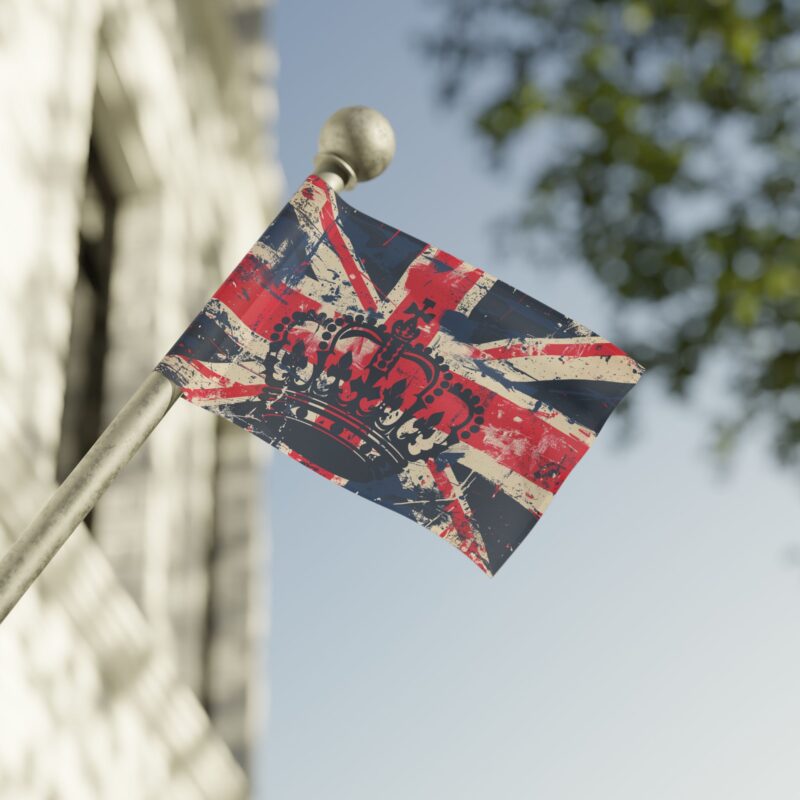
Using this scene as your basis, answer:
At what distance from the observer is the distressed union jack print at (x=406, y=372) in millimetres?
3982

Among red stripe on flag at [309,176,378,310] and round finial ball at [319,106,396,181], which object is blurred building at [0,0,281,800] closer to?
red stripe on flag at [309,176,378,310]

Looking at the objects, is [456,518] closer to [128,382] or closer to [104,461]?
[104,461]

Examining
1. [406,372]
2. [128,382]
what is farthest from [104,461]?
[128,382]

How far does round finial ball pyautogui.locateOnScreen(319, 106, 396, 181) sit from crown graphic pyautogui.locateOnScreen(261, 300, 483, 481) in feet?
1.87

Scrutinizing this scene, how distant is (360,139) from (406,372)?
2.86ft

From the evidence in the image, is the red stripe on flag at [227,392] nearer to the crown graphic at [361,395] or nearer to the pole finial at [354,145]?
the crown graphic at [361,395]

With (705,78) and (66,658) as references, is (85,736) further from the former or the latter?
(705,78)

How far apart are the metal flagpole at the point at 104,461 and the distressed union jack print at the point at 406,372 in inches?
8.1

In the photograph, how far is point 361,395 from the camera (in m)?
4.08

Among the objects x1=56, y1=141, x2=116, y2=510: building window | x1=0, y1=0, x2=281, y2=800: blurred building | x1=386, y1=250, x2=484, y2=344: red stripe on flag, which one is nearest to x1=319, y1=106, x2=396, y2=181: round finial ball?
x1=386, y1=250, x2=484, y2=344: red stripe on flag

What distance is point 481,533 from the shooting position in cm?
401

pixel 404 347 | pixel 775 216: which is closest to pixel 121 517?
pixel 404 347

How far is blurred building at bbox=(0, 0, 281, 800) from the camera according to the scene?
535cm

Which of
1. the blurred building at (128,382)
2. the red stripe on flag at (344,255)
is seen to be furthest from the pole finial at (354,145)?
the blurred building at (128,382)
